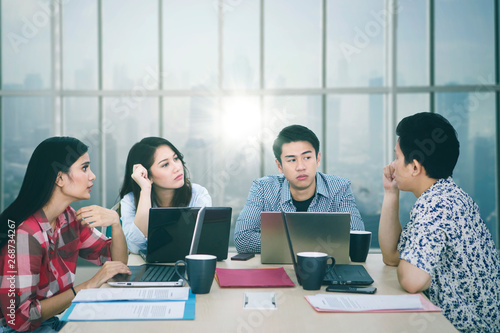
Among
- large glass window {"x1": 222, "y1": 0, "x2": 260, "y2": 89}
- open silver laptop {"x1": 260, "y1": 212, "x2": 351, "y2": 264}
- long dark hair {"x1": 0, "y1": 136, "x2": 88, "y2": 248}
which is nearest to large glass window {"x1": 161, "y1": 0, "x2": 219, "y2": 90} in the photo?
large glass window {"x1": 222, "y1": 0, "x2": 260, "y2": 89}

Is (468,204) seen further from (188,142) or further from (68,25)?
(68,25)

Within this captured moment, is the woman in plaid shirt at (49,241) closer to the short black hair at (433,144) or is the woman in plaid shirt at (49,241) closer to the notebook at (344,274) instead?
the notebook at (344,274)

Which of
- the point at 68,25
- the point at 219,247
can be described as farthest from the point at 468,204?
the point at 68,25

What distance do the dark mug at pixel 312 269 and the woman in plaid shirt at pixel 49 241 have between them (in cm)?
65

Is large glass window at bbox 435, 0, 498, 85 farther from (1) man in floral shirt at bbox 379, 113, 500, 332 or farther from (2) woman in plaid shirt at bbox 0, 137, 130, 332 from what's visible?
(2) woman in plaid shirt at bbox 0, 137, 130, 332

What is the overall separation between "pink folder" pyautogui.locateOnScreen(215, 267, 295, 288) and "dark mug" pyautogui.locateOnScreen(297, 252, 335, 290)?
0.07 metres

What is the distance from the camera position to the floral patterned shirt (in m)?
1.55

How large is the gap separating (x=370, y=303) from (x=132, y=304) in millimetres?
711

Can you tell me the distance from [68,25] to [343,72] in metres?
3.23

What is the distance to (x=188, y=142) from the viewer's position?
5188 mm

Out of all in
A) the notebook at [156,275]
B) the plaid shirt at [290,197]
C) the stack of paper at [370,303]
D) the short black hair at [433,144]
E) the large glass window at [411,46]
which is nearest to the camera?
the stack of paper at [370,303]

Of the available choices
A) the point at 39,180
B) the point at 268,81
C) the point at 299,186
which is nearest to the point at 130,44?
the point at 268,81

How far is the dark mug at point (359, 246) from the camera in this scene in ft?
6.34

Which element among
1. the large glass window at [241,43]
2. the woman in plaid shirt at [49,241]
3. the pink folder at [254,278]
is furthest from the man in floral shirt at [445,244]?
the large glass window at [241,43]
